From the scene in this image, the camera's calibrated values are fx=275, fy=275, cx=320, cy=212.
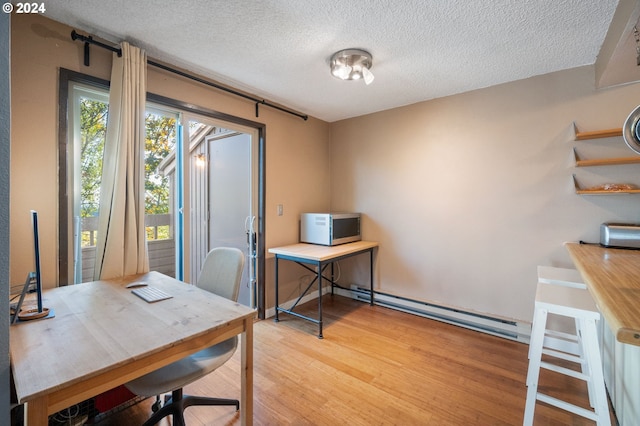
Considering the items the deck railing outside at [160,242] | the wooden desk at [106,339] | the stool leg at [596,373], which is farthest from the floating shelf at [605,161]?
the deck railing outside at [160,242]

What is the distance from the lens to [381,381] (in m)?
1.96

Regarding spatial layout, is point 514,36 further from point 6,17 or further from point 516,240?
point 6,17

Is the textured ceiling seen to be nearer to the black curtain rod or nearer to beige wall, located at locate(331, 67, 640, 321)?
the black curtain rod

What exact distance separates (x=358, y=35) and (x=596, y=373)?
2.21 m

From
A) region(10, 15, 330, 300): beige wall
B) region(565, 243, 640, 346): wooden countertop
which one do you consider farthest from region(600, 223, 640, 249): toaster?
region(10, 15, 330, 300): beige wall

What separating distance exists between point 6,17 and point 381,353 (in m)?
2.70

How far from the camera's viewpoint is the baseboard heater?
98.7 inches

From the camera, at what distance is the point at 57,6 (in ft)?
5.05

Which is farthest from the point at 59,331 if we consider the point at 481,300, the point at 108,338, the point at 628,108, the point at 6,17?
the point at 628,108

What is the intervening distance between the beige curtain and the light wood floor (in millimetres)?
943

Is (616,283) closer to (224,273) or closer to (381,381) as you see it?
(381,381)

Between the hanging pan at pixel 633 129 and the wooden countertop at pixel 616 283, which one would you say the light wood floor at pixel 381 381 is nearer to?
the wooden countertop at pixel 616 283

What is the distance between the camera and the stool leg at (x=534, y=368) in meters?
1.38

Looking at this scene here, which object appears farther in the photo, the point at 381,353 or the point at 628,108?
the point at 381,353
